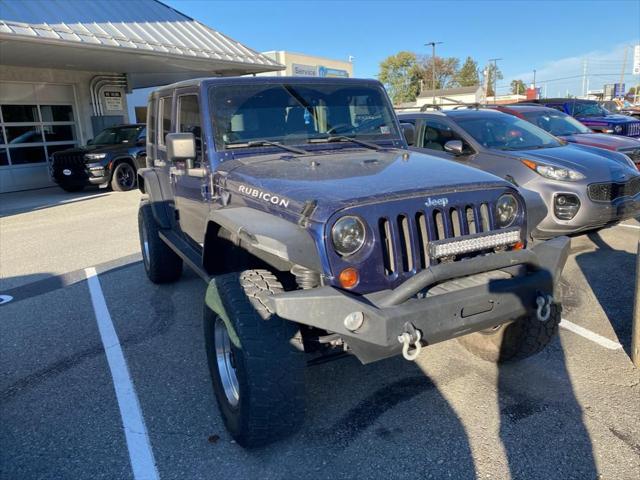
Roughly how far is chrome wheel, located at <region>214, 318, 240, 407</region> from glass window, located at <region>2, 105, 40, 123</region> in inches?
607

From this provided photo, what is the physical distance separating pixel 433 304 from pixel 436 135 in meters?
5.19

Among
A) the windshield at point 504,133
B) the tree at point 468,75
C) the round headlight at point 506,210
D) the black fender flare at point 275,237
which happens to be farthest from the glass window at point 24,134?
the tree at point 468,75

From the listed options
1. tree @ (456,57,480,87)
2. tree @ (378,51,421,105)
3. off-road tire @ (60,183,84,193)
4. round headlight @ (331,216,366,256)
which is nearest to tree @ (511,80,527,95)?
tree @ (456,57,480,87)

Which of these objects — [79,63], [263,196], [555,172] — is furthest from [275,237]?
[79,63]

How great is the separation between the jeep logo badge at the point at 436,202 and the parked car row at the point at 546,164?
2842 millimetres

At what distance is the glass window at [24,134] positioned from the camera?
1515cm

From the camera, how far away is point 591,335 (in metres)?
3.88

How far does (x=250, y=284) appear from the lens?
2629mm

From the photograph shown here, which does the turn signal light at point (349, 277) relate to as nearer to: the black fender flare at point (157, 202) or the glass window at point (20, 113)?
the black fender flare at point (157, 202)

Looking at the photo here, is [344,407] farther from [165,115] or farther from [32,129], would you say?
[32,129]

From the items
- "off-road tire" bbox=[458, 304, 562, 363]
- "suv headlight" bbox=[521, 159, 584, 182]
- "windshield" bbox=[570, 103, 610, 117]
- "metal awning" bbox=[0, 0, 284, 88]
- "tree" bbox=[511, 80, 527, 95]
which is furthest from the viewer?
"tree" bbox=[511, 80, 527, 95]

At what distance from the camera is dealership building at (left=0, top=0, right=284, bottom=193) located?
11977 millimetres

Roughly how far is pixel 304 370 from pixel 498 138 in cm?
528

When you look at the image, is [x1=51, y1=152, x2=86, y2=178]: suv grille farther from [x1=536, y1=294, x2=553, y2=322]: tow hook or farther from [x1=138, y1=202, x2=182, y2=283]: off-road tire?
[x1=536, y1=294, x2=553, y2=322]: tow hook
